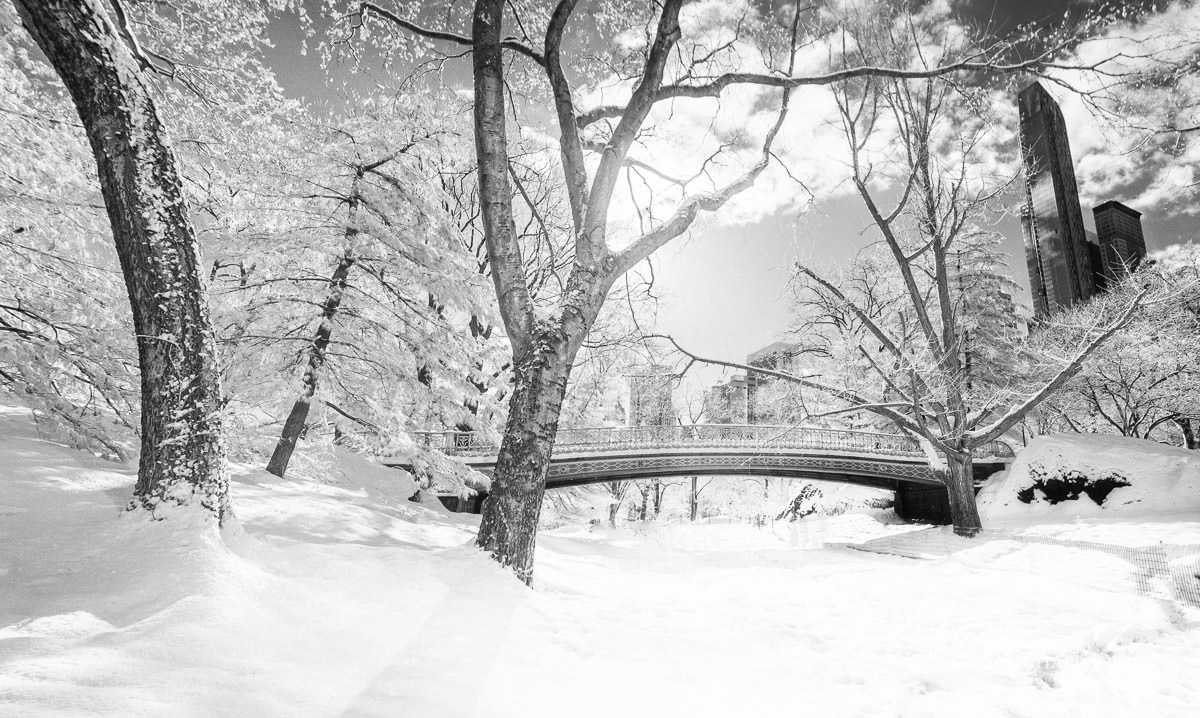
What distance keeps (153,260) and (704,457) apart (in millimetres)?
18520

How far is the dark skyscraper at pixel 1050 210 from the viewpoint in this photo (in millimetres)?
12227

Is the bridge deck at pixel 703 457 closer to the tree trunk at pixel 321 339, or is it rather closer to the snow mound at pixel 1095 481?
the snow mound at pixel 1095 481

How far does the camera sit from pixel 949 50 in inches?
401

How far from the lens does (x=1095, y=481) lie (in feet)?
52.7

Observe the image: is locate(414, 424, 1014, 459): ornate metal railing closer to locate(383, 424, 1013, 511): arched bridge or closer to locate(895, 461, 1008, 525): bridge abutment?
locate(383, 424, 1013, 511): arched bridge

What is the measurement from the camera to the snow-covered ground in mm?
2045

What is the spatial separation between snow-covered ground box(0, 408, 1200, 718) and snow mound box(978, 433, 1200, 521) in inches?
486

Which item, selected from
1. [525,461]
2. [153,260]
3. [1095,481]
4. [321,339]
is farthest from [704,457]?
[153,260]

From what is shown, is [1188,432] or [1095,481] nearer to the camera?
[1095,481]

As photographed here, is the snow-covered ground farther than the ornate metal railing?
No

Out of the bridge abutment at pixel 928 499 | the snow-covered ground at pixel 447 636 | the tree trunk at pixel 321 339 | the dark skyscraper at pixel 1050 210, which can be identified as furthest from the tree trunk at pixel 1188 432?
the tree trunk at pixel 321 339

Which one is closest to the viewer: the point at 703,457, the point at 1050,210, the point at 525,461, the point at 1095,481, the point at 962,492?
the point at 525,461

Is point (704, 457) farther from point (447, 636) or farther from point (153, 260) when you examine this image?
point (153, 260)

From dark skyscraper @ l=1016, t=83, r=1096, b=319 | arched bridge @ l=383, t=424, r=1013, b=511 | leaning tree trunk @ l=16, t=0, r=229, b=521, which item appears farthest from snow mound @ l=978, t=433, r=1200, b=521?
leaning tree trunk @ l=16, t=0, r=229, b=521
